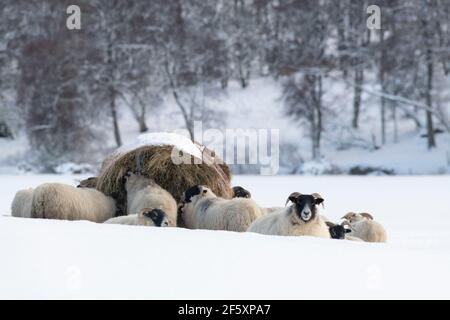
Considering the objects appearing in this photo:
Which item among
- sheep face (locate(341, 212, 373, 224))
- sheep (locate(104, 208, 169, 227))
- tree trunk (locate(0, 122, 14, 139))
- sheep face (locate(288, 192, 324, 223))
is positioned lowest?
tree trunk (locate(0, 122, 14, 139))

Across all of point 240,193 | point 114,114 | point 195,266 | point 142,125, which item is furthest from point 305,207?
point 142,125

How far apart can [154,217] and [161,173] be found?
11.5 feet

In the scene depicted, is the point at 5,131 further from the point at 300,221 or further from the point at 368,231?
the point at 300,221

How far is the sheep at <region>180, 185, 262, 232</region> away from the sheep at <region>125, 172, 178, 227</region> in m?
0.25

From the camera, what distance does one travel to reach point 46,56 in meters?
42.3

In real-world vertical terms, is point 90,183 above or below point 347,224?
above

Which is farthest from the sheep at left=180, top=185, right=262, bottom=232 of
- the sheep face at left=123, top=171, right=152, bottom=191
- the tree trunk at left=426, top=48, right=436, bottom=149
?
the tree trunk at left=426, top=48, right=436, bottom=149

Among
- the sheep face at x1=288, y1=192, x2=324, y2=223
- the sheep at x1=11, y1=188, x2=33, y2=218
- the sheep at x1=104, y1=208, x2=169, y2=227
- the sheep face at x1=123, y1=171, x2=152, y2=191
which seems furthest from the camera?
the sheep face at x1=123, y1=171, x2=152, y2=191

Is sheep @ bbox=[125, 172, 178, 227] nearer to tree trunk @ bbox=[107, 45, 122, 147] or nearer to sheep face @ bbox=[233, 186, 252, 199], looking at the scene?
sheep face @ bbox=[233, 186, 252, 199]

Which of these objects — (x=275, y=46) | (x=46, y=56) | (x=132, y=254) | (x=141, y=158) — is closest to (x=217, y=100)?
(x=275, y=46)

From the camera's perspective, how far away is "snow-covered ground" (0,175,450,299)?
5.73 m

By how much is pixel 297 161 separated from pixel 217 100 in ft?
26.6

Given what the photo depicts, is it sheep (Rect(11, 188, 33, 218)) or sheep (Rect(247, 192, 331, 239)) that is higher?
sheep (Rect(247, 192, 331, 239))

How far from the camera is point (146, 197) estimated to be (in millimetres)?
12375
